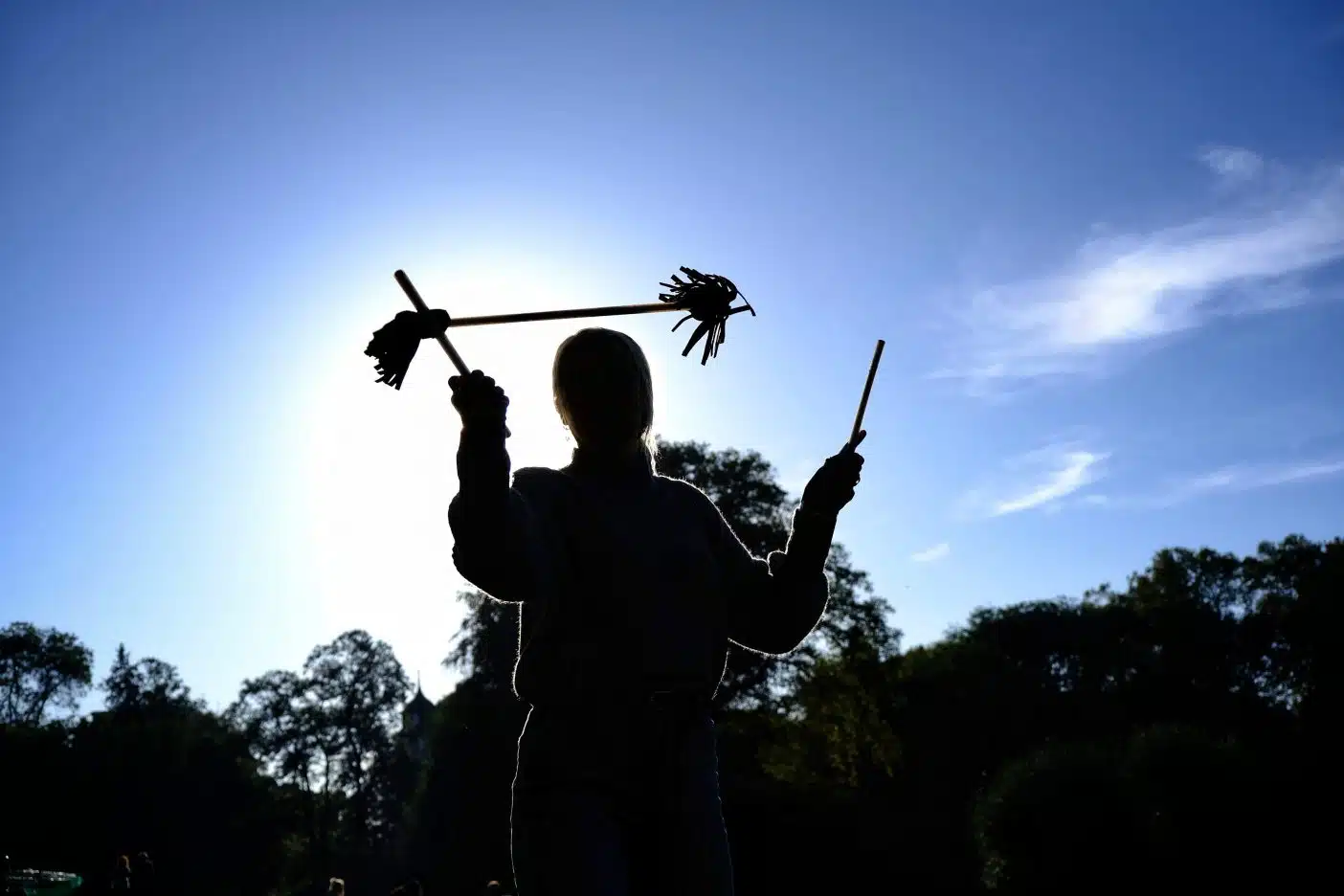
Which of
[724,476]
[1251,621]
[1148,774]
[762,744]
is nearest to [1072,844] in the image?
[1148,774]

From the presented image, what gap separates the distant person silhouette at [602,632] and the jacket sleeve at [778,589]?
0.22ft

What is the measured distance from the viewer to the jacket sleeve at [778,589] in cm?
315

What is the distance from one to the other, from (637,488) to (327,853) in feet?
220

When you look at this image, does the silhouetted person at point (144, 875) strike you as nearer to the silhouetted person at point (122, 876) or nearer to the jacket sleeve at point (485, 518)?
the silhouetted person at point (122, 876)

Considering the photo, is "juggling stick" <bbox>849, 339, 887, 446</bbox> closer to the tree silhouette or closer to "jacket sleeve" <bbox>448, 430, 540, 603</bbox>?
"jacket sleeve" <bbox>448, 430, 540, 603</bbox>

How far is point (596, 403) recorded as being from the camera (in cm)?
303

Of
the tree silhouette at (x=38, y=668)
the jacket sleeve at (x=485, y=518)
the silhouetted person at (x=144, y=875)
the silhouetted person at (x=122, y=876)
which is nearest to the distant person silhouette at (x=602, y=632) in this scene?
the jacket sleeve at (x=485, y=518)

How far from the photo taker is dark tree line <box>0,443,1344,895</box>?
2312cm

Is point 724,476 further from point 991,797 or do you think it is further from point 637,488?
point 637,488

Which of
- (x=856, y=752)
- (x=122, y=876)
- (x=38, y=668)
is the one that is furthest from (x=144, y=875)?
(x=38, y=668)

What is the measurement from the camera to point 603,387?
3.02 metres

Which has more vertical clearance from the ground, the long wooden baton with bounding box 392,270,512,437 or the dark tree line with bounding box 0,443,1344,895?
the dark tree line with bounding box 0,443,1344,895

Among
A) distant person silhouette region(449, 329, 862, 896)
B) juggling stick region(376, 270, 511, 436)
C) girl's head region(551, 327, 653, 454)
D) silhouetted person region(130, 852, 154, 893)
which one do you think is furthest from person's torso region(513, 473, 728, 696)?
silhouetted person region(130, 852, 154, 893)

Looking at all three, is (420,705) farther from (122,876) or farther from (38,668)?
(122,876)
